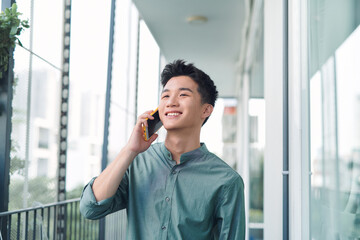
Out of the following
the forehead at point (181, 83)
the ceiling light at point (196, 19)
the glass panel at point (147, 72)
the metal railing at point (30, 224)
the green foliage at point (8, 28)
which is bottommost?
the metal railing at point (30, 224)

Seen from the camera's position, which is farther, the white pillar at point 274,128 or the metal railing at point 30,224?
the metal railing at point 30,224

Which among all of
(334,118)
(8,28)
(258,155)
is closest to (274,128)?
(334,118)

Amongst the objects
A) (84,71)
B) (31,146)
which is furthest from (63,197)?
(84,71)

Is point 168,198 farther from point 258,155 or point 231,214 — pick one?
point 258,155

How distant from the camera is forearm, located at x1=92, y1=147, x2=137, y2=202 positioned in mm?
1268

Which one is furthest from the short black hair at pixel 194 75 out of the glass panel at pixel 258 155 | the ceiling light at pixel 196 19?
the ceiling light at pixel 196 19

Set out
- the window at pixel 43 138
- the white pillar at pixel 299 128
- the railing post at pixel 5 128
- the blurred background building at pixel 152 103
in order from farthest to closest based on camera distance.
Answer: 1. the window at pixel 43 138
2. the railing post at pixel 5 128
3. the white pillar at pixel 299 128
4. the blurred background building at pixel 152 103

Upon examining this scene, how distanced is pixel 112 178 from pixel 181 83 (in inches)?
17.0

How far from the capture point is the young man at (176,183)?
4.17ft

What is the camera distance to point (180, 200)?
4.28 ft

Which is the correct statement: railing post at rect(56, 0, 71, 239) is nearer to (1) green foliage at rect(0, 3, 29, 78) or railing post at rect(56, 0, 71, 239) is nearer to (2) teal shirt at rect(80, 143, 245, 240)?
(1) green foliage at rect(0, 3, 29, 78)

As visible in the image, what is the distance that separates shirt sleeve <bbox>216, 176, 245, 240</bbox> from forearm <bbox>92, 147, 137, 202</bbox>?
347 millimetres

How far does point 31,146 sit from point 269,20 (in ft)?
5.87

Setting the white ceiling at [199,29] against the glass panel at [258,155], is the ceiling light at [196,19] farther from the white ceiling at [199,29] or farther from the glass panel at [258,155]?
the glass panel at [258,155]
